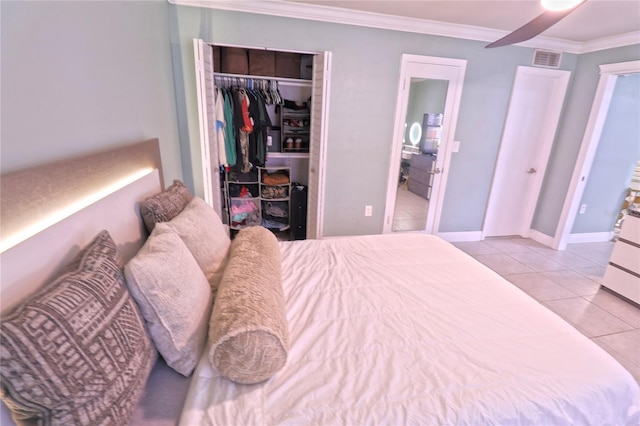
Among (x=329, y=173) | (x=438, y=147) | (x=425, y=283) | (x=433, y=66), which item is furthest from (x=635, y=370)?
(x=433, y=66)

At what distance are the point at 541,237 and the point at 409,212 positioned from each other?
1836 millimetres

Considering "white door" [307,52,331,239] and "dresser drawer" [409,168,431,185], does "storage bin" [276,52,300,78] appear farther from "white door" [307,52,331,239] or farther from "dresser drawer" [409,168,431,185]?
"dresser drawer" [409,168,431,185]

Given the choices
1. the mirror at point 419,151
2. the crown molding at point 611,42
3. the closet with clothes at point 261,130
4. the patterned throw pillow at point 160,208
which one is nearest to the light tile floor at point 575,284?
the mirror at point 419,151

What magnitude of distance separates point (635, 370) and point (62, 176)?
10.6 ft

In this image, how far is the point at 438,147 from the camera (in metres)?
3.42

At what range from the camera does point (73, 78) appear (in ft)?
3.66

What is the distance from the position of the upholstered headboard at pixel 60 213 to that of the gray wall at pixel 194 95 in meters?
0.07

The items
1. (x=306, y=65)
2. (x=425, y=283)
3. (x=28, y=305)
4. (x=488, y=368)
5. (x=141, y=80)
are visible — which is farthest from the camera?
(x=306, y=65)

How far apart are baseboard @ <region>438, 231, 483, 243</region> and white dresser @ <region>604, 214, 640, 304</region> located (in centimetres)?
128

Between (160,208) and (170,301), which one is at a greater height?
(160,208)

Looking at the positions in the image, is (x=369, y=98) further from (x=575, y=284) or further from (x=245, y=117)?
(x=575, y=284)

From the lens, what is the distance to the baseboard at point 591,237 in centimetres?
390

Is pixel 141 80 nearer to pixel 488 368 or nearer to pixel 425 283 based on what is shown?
pixel 425 283

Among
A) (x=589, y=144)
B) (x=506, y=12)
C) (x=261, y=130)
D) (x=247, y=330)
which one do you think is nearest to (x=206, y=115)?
(x=261, y=130)
